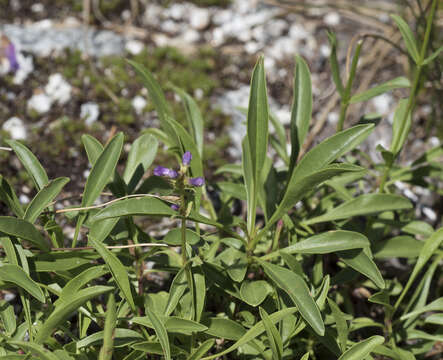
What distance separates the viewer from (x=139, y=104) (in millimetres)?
3021

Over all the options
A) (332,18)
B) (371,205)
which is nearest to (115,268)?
(371,205)

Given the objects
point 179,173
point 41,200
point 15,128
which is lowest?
point 15,128

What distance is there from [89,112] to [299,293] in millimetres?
1804

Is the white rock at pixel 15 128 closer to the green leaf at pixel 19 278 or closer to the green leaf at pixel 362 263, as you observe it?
the green leaf at pixel 19 278

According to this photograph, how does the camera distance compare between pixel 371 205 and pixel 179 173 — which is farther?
pixel 371 205

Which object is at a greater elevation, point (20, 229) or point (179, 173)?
point (179, 173)

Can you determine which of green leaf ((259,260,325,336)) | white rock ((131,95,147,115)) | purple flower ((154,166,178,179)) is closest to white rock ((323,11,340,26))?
white rock ((131,95,147,115))

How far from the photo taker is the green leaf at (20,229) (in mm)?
1521

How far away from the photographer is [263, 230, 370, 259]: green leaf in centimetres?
163

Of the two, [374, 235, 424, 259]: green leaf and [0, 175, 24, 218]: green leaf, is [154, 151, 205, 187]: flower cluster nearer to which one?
[0, 175, 24, 218]: green leaf

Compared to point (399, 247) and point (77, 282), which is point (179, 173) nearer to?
point (77, 282)

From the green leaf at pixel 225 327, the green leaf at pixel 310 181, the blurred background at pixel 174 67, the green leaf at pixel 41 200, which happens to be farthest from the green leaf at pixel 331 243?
the blurred background at pixel 174 67

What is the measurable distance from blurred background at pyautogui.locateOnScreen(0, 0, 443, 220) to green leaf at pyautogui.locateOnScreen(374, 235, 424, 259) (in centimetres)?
94

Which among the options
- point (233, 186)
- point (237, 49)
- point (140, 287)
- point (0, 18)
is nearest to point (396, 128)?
point (233, 186)
